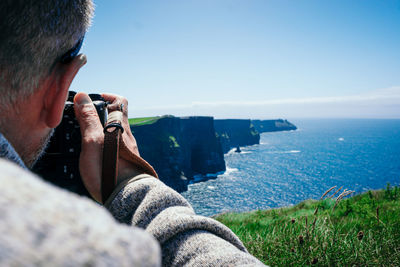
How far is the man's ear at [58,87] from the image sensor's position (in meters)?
1.13

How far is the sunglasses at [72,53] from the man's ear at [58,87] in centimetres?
2

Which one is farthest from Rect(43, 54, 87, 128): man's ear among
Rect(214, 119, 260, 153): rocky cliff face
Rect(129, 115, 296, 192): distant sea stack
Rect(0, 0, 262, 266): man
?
Rect(214, 119, 260, 153): rocky cliff face

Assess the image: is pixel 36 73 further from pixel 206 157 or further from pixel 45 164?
pixel 206 157

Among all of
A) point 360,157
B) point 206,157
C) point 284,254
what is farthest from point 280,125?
point 284,254

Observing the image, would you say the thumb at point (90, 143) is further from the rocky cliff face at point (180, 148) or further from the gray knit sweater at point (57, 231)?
the rocky cliff face at point (180, 148)

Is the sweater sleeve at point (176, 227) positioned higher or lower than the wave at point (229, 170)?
higher

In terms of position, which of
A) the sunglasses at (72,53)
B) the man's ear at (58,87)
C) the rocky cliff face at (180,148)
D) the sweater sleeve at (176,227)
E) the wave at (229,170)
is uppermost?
the sunglasses at (72,53)

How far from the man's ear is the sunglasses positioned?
0.6 inches

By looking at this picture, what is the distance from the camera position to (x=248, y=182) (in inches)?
2731

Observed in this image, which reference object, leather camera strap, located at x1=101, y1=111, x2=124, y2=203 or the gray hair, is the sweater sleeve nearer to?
leather camera strap, located at x1=101, y1=111, x2=124, y2=203

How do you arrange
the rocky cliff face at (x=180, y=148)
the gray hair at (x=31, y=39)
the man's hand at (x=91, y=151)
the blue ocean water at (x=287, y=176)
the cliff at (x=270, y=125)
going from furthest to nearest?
the cliff at (x=270, y=125), the rocky cliff face at (x=180, y=148), the blue ocean water at (x=287, y=176), the man's hand at (x=91, y=151), the gray hair at (x=31, y=39)

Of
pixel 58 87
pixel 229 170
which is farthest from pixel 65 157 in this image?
pixel 229 170

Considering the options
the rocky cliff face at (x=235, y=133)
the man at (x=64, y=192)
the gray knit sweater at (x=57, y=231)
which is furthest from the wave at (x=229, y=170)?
the gray knit sweater at (x=57, y=231)

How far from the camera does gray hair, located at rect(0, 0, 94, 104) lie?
2.92ft
